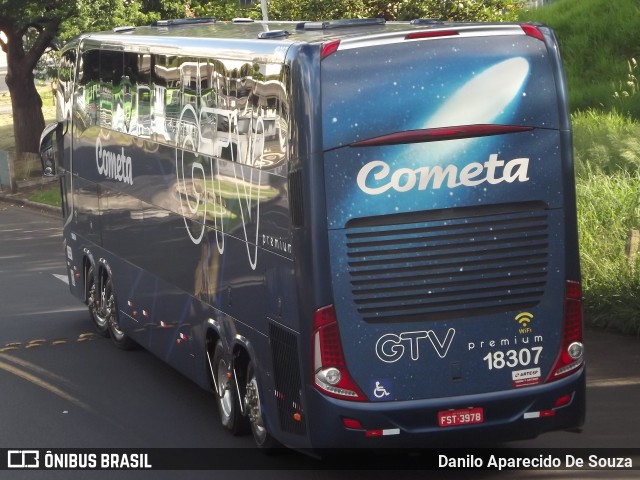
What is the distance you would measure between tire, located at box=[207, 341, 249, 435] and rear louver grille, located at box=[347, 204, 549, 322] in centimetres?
281

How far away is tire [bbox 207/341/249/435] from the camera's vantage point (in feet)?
38.4

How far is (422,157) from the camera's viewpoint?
9.21 m

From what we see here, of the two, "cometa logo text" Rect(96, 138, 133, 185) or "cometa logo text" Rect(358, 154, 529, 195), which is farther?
"cometa logo text" Rect(96, 138, 133, 185)

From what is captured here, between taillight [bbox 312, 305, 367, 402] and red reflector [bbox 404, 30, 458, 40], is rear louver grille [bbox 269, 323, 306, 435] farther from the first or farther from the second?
red reflector [bbox 404, 30, 458, 40]

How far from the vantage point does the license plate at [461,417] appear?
9398mm

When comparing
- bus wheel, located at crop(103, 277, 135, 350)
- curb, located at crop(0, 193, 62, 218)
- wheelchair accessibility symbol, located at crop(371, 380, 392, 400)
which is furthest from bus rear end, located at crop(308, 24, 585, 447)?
curb, located at crop(0, 193, 62, 218)

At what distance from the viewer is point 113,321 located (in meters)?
16.8

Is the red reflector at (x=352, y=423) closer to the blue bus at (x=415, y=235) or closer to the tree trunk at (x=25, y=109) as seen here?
the blue bus at (x=415, y=235)

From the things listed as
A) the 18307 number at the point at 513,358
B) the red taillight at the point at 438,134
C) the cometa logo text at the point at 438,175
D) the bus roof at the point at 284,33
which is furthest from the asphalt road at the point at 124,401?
the bus roof at the point at 284,33

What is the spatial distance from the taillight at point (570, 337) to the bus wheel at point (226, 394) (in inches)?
128

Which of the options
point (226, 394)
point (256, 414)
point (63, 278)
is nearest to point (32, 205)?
point (63, 278)

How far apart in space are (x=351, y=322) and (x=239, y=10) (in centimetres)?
2365

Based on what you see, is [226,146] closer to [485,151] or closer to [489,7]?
[485,151]

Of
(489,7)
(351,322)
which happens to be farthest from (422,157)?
(489,7)
